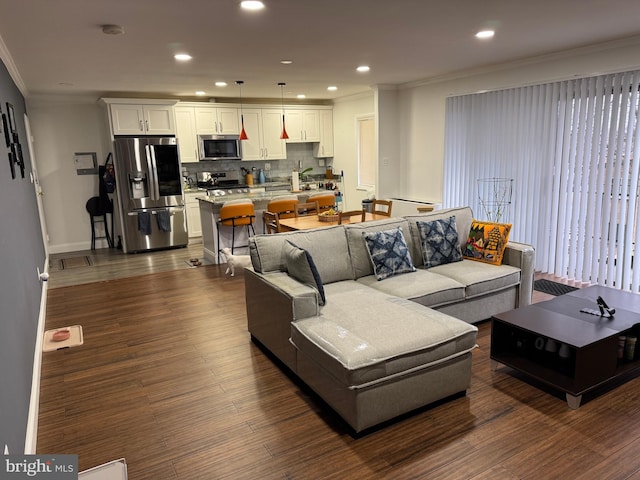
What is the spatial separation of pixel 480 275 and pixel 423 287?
618mm

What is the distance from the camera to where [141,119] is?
23.7ft

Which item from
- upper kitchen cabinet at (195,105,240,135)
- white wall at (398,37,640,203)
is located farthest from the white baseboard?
white wall at (398,37,640,203)

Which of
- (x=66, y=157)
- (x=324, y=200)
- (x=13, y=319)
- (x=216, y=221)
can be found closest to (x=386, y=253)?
(x=324, y=200)

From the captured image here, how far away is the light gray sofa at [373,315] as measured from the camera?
8.15 ft

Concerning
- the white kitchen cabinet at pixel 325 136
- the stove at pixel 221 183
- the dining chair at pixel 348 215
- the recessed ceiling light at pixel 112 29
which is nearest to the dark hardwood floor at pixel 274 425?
the dining chair at pixel 348 215

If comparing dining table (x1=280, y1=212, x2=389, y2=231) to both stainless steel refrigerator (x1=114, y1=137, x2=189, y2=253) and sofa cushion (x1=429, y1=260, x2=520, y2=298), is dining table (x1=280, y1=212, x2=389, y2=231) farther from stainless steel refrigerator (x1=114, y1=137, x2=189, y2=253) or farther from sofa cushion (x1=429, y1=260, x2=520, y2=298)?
stainless steel refrigerator (x1=114, y1=137, x2=189, y2=253)

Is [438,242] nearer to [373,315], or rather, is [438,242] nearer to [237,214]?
[373,315]

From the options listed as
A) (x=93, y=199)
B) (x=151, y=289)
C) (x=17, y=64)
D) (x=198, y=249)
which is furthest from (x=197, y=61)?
(x=93, y=199)

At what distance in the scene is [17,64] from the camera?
15.2ft

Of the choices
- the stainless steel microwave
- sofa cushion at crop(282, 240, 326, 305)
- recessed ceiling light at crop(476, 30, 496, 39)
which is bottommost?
sofa cushion at crop(282, 240, 326, 305)

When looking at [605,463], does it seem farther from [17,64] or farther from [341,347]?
[17,64]

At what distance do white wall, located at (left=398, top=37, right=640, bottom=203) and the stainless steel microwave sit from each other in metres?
3.08

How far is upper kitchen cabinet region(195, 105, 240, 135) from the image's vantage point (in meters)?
8.06

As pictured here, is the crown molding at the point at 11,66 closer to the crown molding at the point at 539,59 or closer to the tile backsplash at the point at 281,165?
the tile backsplash at the point at 281,165
